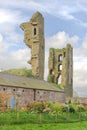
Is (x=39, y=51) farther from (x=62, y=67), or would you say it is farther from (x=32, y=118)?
(x=32, y=118)

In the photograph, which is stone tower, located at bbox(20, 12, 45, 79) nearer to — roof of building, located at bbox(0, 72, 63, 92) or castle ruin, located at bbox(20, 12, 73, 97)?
castle ruin, located at bbox(20, 12, 73, 97)

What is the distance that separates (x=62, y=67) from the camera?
91.7m

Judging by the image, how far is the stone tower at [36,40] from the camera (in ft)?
258

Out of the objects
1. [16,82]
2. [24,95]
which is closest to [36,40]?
[16,82]

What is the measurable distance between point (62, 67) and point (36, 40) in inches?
580

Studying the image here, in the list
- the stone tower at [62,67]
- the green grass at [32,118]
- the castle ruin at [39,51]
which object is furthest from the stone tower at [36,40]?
the green grass at [32,118]

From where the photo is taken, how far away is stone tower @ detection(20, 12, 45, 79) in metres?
78.7

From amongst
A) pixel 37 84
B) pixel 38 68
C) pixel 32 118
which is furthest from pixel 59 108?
pixel 38 68

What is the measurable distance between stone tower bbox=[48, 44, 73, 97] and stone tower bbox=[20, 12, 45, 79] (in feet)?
36.4

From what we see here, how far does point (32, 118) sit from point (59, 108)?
8.79m

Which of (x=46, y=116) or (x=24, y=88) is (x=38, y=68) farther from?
(x=46, y=116)

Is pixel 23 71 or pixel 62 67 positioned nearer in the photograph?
pixel 23 71

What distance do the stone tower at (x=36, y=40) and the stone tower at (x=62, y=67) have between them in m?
A: 11.1

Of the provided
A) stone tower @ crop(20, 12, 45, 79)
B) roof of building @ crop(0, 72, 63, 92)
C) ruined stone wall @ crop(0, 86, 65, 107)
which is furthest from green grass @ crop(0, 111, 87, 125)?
stone tower @ crop(20, 12, 45, 79)
